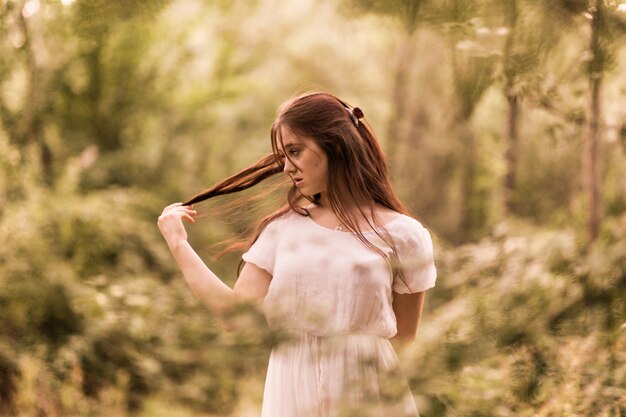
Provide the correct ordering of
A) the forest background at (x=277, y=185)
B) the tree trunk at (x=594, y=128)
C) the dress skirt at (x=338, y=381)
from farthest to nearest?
the tree trunk at (x=594, y=128) < the forest background at (x=277, y=185) < the dress skirt at (x=338, y=381)

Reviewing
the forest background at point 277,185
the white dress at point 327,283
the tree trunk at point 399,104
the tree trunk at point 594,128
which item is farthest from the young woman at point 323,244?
the tree trunk at point 399,104

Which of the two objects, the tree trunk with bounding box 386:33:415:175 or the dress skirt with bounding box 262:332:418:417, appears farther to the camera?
the tree trunk with bounding box 386:33:415:175

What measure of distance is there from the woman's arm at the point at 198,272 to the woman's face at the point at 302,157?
0.27 metres

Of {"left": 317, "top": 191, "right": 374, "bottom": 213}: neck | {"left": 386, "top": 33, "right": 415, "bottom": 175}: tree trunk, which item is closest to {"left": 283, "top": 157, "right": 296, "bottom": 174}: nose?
{"left": 317, "top": 191, "right": 374, "bottom": 213}: neck

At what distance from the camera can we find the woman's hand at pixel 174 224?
2.01 metres

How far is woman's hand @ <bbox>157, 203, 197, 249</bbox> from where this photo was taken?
201 cm

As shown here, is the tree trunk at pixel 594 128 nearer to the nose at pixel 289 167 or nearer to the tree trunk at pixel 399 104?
the nose at pixel 289 167

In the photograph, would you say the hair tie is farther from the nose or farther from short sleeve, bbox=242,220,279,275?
short sleeve, bbox=242,220,279,275

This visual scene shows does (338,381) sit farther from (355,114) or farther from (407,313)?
(355,114)

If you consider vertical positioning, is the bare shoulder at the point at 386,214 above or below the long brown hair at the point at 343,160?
below

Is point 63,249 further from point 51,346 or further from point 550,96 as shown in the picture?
point 550,96

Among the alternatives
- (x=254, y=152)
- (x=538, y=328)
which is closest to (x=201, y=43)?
(x=254, y=152)

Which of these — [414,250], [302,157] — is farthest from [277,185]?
[414,250]

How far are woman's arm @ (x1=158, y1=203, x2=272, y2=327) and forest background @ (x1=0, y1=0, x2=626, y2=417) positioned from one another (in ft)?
0.28
